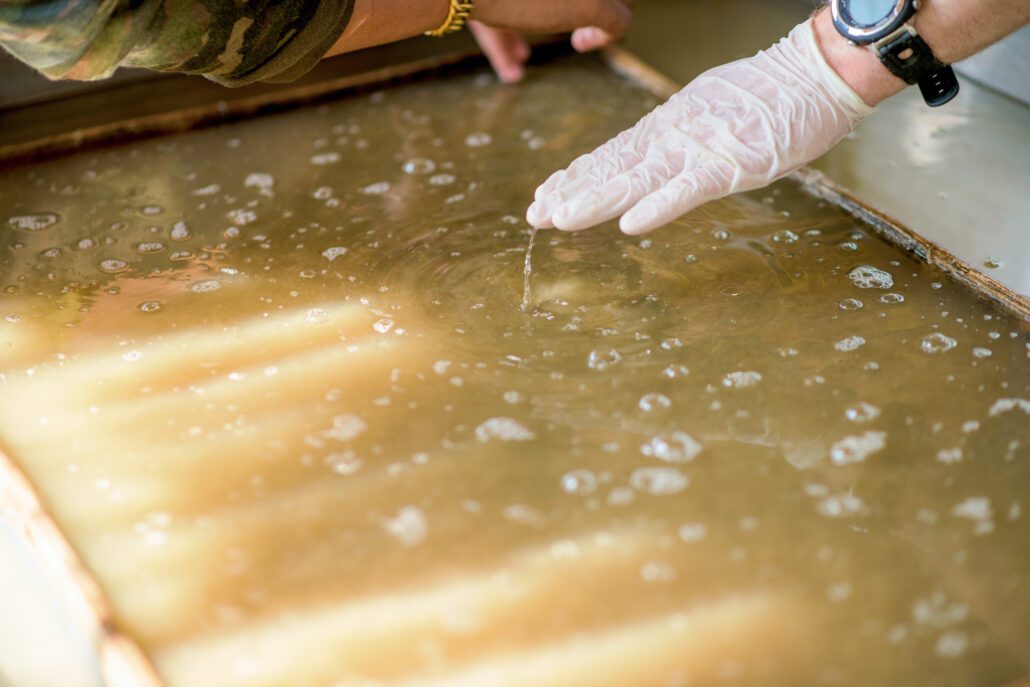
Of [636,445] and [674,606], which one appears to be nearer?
[674,606]

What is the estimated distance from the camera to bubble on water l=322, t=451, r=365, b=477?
1.22m

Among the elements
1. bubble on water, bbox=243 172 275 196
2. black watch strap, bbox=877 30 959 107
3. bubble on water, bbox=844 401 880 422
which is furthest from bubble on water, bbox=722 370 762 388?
bubble on water, bbox=243 172 275 196

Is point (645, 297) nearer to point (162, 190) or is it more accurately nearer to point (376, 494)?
point (376, 494)

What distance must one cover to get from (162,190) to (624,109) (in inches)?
37.3

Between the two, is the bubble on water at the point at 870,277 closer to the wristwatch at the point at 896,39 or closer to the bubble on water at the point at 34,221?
the wristwatch at the point at 896,39

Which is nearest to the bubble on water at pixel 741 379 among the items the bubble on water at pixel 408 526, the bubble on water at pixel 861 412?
the bubble on water at pixel 861 412

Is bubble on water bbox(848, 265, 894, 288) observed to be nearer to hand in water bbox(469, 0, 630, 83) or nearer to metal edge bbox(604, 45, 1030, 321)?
metal edge bbox(604, 45, 1030, 321)

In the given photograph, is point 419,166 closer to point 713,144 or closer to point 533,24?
point 533,24

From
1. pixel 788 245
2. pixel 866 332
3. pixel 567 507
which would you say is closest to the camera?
pixel 567 507

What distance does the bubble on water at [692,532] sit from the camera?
1.13 metres

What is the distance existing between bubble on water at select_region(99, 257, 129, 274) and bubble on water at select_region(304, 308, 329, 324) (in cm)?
35

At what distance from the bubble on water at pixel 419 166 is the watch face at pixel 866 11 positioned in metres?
0.78

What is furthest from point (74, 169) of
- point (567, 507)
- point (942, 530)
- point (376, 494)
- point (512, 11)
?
point (942, 530)

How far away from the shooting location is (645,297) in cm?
153
